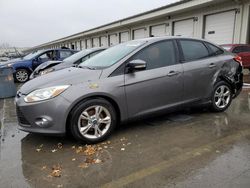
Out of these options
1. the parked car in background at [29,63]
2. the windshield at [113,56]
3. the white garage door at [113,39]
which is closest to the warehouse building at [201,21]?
the white garage door at [113,39]

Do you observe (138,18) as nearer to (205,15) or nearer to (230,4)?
(205,15)

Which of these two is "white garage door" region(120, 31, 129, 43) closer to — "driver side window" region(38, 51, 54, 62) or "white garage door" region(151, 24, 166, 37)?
"white garage door" region(151, 24, 166, 37)

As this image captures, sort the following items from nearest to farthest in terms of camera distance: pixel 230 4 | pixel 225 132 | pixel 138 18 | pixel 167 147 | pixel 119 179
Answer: pixel 119 179, pixel 167 147, pixel 225 132, pixel 230 4, pixel 138 18

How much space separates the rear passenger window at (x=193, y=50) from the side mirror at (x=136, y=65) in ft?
3.48

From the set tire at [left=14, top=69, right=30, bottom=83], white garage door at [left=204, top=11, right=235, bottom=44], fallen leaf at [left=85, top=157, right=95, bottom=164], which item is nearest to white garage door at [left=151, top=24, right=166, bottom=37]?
white garage door at [left=204, top=11, right=235, bottom=44]

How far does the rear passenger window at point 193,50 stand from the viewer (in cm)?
445

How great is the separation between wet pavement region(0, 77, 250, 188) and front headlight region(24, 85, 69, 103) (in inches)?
29.8

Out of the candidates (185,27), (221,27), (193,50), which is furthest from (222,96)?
(185,27)

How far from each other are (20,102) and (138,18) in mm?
17731

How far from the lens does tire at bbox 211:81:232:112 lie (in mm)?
4871

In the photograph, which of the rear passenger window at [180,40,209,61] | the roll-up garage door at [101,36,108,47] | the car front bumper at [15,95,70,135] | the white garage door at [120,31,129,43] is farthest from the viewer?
the roll-up garage door at [101,36,108,47]

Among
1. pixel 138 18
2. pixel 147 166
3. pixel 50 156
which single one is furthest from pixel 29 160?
pixel 138 18

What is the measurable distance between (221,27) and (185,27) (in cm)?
296

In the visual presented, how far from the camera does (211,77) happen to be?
4.69m
